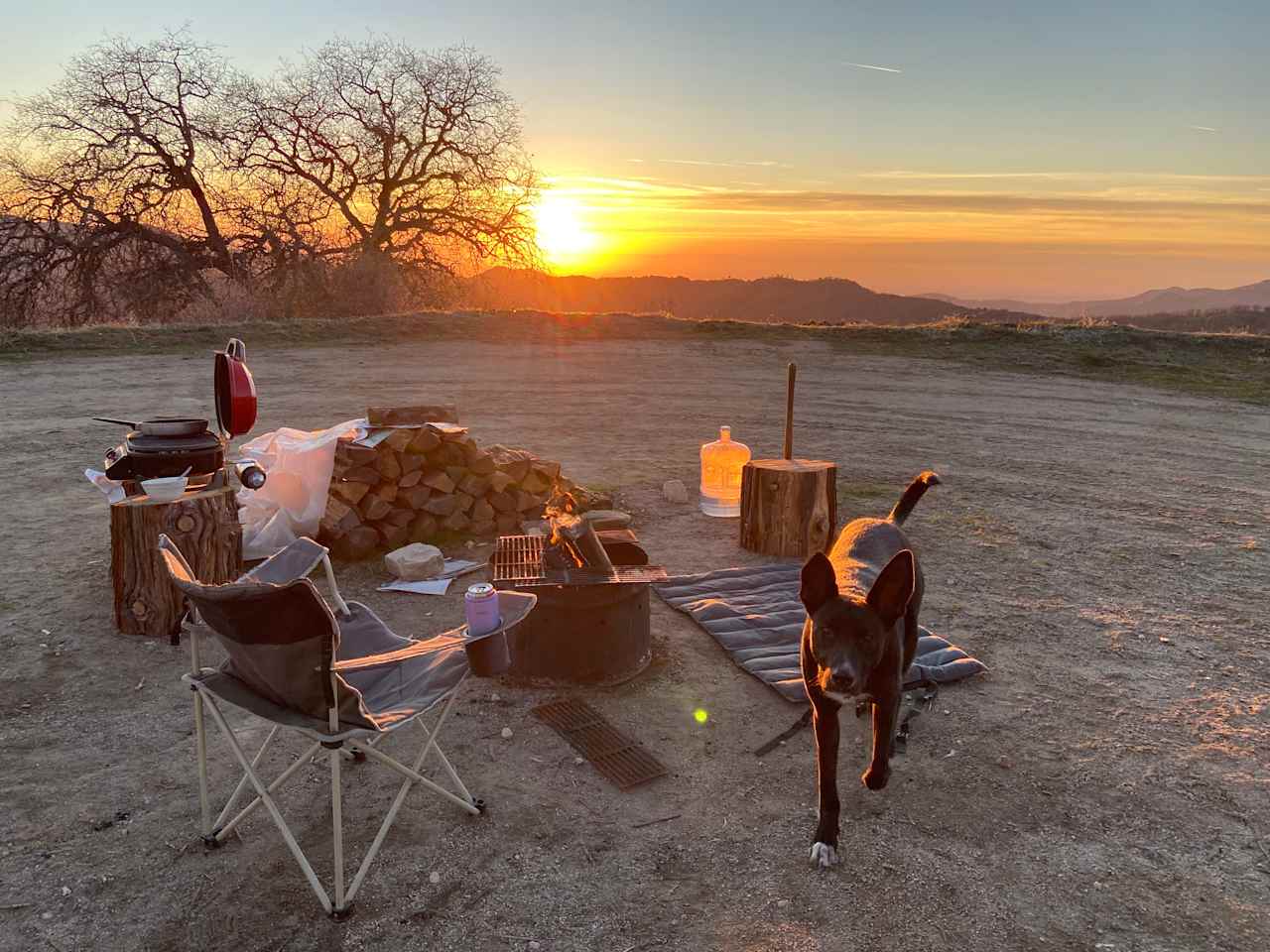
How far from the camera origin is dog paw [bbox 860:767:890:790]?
146 inches

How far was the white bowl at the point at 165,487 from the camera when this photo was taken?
18.7ft

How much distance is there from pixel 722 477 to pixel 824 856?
16.9 ft

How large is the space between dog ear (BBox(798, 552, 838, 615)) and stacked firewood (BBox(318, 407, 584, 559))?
4.51 m

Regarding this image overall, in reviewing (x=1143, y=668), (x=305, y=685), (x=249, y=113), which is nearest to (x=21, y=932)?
(x=305, y=685)

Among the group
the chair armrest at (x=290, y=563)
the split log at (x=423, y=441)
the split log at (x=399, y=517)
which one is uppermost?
the split log at (x=423, y=441)

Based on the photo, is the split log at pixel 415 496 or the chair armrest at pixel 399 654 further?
the split log at pixel 415 496

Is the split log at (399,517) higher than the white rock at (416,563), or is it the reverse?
the split log at (399,517)

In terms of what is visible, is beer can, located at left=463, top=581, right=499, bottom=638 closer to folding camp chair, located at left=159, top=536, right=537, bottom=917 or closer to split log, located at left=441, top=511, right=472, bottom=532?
folding camp chair, located at left=159, top=536, right=537, bottom=917

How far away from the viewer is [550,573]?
5039mm

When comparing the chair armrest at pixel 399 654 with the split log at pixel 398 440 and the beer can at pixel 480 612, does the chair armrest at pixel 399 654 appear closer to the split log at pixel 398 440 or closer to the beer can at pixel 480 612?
the beer can at pixel 480 612

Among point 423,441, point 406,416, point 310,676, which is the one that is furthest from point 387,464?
point 310,676

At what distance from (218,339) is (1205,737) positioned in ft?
67.0

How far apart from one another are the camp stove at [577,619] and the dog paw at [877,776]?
167cm

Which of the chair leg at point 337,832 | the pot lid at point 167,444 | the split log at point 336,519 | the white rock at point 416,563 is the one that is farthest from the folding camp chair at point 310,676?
the split log at point 336,519
